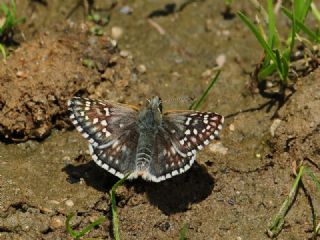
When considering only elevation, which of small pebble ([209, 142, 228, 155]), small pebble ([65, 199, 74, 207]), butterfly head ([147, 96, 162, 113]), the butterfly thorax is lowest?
small pebble ([65, 199, 74, 207])

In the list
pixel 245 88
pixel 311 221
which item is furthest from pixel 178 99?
pixel 311 221

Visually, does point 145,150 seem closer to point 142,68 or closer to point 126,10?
point 142,68

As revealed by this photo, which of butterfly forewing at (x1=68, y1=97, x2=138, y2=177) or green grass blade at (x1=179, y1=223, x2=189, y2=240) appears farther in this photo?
butterfly forewing at (x1=68, y1=97, x2=138, y2=177)

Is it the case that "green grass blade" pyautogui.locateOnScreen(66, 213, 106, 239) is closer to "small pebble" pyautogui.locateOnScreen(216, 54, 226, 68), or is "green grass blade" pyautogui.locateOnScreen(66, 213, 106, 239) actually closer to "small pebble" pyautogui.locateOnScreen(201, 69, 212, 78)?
"small pebble" pyautogui.locateOnScreen(201, 69, 212, 78)

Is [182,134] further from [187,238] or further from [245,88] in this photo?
[245,88]

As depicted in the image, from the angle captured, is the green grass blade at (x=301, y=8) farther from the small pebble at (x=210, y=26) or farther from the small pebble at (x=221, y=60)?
the small pebble at (x=210, y=26)

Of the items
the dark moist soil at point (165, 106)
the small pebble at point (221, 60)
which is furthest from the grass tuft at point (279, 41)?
the small pebble at point (221, 60)

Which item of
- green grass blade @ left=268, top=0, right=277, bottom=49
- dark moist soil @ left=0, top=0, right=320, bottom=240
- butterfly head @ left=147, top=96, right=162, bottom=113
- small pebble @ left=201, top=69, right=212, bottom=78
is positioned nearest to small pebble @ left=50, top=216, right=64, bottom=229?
dark moist soil @ left=0, top=0, right=320, bottom=240

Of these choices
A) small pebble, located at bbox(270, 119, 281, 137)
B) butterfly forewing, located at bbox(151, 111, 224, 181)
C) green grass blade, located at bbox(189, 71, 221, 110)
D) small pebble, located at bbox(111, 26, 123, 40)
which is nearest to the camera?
butterfly forewing, located at bbox(151, 111, 224, 181)
